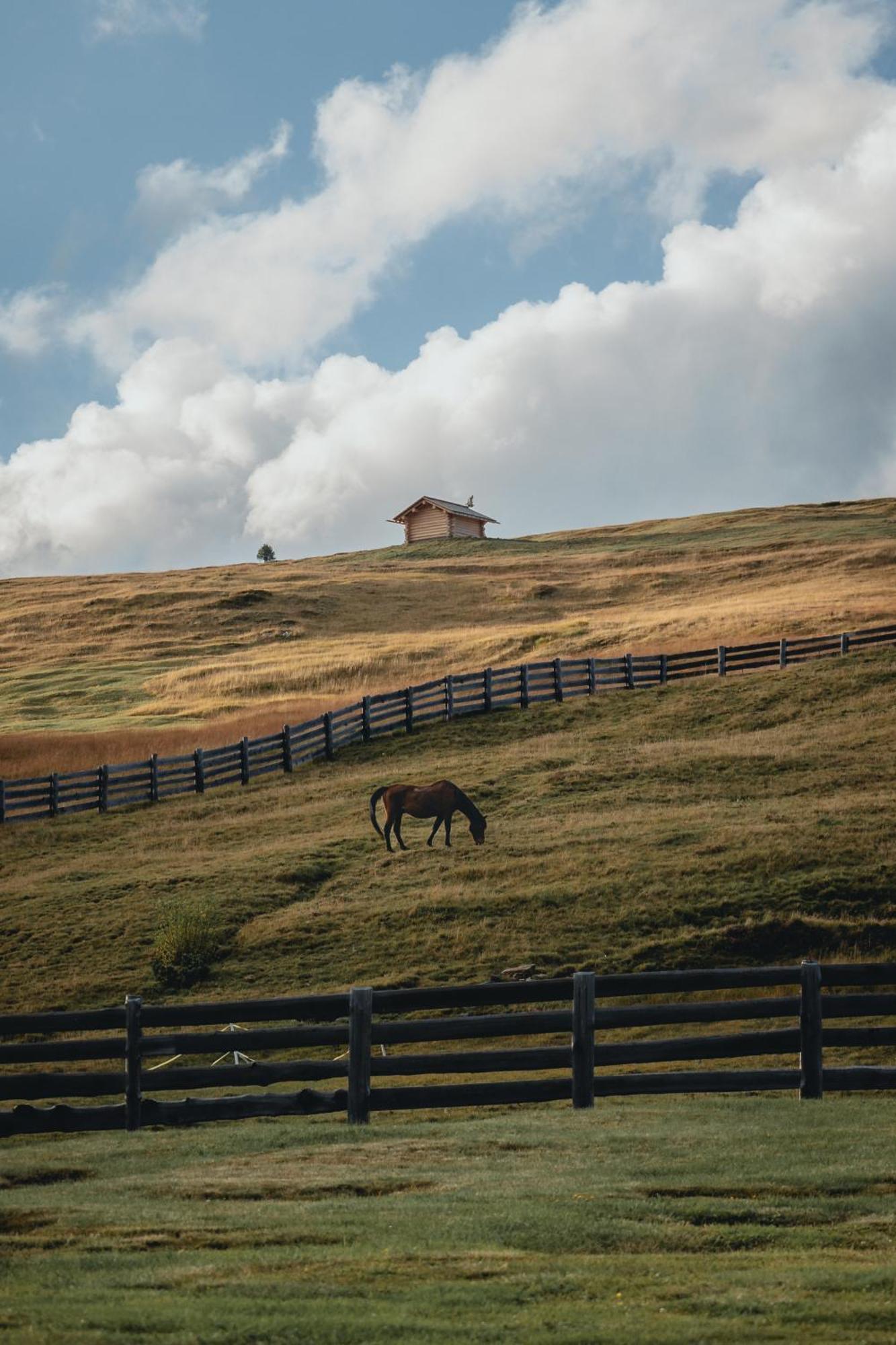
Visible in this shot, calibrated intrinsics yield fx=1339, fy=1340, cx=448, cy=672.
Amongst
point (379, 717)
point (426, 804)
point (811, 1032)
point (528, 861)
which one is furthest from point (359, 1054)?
point (379, 717)

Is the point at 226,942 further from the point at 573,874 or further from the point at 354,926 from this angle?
the point at 573,874

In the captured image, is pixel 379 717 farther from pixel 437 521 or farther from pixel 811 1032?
pixel 437 521

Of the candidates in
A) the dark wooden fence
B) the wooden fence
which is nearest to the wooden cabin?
the wooden fence

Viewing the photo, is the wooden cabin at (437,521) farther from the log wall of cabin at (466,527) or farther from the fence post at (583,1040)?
the fence post at (583,1040)

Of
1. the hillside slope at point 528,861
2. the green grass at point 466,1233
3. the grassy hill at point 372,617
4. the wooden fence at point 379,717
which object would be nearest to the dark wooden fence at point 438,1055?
the green grass at point 466,1233

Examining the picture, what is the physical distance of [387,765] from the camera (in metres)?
38.8

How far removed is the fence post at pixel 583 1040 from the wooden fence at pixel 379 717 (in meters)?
28.2

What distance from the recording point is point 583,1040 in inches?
473

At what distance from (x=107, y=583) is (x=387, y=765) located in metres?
72.1

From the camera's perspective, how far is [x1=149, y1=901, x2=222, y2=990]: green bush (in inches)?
922

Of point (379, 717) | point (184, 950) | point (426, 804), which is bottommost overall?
point (184, 950)

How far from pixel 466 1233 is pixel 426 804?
73.8 feet

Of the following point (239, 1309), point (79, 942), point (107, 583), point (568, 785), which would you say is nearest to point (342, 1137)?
point (239, 1309)

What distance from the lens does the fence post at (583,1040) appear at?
39.1 ft
